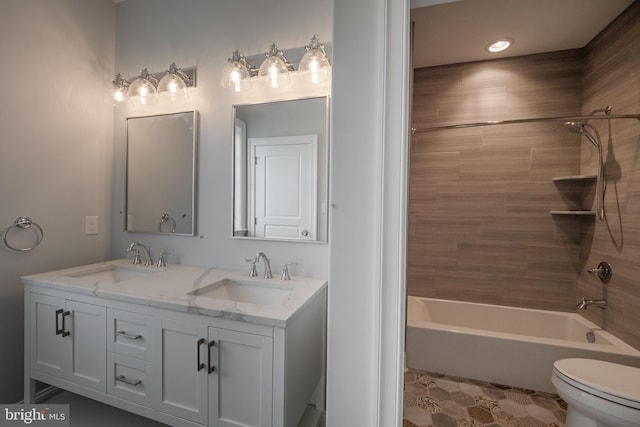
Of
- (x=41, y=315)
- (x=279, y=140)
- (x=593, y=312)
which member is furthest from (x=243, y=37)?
(x=593, y=312)

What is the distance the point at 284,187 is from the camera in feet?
5.39

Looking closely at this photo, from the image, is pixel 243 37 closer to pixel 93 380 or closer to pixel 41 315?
pixel 41 315

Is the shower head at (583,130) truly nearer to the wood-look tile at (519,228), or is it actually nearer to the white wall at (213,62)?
the wood-look tile at (519,228)

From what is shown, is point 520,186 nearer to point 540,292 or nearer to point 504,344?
point 540,292

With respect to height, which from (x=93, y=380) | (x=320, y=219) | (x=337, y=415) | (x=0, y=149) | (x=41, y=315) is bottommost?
(x=93, y=380)

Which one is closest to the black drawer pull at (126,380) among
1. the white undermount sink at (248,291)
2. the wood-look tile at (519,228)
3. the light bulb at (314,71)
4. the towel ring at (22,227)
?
the white undermount sink at (248,291)

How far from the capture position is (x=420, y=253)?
245 cm

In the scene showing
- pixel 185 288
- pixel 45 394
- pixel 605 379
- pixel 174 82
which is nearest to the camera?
pixel 605 379

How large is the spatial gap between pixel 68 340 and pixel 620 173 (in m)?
3.30

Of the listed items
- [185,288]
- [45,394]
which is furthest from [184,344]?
[45,394]

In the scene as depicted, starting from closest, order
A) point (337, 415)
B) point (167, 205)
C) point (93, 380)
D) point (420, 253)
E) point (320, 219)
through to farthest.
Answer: point (337, 415) < point (93, 380) < point (320, 219) < point (167, 205) < point (420, 253)

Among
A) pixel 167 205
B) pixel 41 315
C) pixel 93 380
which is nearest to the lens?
pixel 93 380

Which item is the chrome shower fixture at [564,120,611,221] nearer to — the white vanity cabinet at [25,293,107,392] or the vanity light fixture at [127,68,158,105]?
the vanity light fixture at [127,68,158,105]

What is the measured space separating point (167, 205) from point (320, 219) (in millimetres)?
1105
